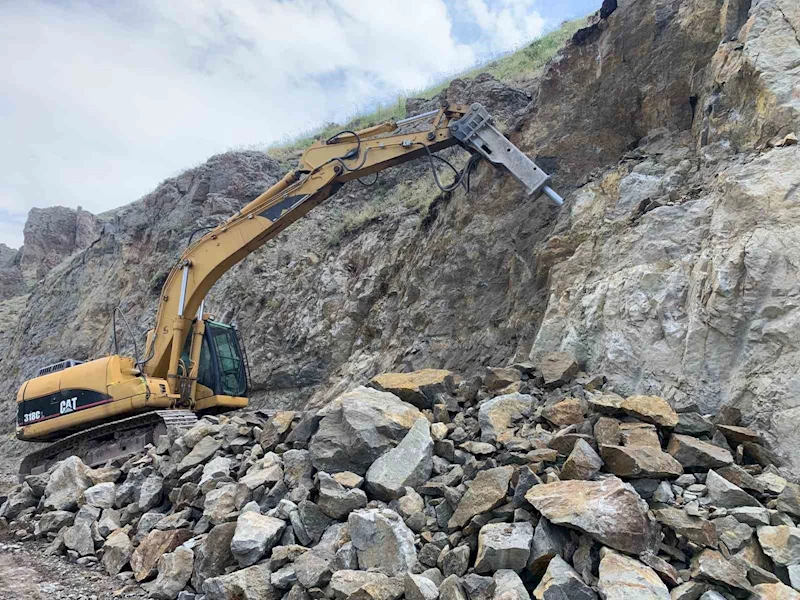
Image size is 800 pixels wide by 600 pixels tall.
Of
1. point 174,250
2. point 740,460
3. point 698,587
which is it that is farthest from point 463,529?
point 174,250

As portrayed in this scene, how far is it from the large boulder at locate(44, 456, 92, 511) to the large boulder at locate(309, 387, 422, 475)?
297 cm

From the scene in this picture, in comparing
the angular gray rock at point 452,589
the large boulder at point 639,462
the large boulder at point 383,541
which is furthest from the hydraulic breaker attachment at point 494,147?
the angular gray rock at point 452,589

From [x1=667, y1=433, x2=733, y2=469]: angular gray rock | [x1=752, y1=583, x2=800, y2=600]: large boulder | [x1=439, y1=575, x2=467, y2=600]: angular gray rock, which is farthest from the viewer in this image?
[x1=667, y1=433, x2=733, y2=469]: angular gray rock

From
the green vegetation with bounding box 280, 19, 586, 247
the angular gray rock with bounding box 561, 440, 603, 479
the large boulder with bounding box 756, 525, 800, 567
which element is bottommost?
the large boulder with bounding box 756, 525, 800, 567

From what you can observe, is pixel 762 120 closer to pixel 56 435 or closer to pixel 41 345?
Answer: pixel 56 435

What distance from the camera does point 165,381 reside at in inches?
333

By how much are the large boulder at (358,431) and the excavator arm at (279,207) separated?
4401mm

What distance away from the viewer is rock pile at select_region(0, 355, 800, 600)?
298 cm

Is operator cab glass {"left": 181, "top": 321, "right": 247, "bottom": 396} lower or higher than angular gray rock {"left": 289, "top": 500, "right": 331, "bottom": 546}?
higher

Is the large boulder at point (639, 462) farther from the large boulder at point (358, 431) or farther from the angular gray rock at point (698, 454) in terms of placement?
the large boulder at point (358, 431)

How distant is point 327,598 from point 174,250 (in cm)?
1491

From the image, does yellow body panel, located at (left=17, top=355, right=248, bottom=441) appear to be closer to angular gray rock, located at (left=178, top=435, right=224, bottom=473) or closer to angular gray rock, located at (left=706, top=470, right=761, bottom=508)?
angular gray rock, located at (left=178, top=435, right=224, bottom=473)

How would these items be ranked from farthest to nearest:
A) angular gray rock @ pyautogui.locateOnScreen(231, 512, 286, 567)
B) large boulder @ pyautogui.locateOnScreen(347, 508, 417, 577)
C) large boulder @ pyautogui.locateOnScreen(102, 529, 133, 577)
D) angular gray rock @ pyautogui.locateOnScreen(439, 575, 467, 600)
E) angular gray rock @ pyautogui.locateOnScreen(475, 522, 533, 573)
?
1. large boulder @ pyautogui.locateOnScreen(102, 529, 133, 577)
2. angular gray rock @ pyautogui.locateOnScreen(231, 512, 286, 567)
3. large boulder @ pyautogui.locateOnScreen(347, 508, 417, 577)
4. angular gray rock @ pyautogui.locateOnScreen(475, 522, 533, 573)
5. angular gray rock @ pyautogui.locateOnScreen(439, 575, 467, 600)

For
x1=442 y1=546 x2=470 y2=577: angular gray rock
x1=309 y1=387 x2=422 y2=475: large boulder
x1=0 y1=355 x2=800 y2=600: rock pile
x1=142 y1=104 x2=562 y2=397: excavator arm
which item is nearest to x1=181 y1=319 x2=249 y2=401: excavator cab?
x1=142 y1=104 x2=562 y2=397: excavator arm
